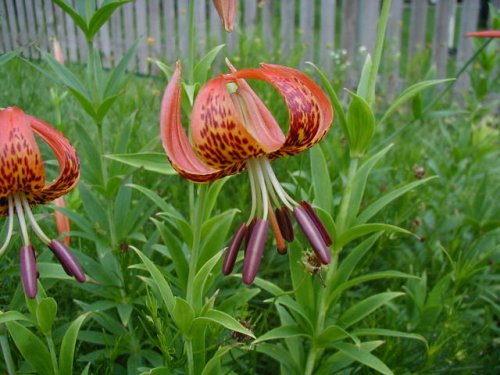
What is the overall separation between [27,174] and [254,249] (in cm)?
27

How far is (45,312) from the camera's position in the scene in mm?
825

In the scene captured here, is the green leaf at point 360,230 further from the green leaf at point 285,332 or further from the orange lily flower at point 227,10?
the orange lily flower at point 227,10

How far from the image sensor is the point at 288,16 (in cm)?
448

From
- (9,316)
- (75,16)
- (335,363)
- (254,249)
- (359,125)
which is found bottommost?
(335,363)

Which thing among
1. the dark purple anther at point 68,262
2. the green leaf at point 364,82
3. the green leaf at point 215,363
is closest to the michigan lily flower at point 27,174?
the dark purple anther at point 68,262

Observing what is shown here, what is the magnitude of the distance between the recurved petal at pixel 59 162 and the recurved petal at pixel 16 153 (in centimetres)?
3

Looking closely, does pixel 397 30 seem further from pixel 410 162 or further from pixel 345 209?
pixel 345 209

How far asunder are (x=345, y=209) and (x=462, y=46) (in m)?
3.92

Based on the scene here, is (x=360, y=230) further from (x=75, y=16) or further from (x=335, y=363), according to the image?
(x=75, y=16)

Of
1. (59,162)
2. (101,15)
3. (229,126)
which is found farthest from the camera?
(101,15)

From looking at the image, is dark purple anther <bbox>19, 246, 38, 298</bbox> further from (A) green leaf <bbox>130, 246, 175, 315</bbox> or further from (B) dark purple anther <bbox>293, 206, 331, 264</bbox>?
(B) dark purple anther <bbox>293, 206, 331, 264</bbox>

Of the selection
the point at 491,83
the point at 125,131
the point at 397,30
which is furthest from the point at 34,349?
the point at 397,30

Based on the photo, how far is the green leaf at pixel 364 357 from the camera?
92 centimetres

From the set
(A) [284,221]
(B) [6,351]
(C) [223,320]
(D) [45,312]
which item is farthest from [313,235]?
(B) [6,351]
